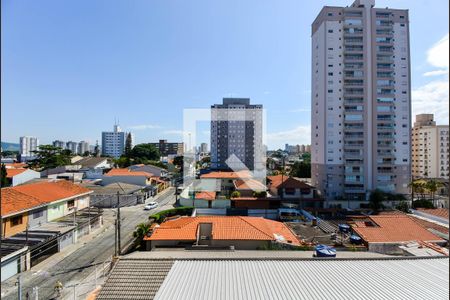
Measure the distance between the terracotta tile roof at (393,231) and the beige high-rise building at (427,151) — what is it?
38.8 m

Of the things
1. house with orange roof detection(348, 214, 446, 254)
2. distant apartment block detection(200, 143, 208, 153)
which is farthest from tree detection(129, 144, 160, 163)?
distant apartment block detection(200, 143, 208, 153)

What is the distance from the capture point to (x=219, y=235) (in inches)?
528

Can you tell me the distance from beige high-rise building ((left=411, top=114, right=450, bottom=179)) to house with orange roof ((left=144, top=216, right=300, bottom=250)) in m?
44.2

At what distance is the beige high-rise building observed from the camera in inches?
1831

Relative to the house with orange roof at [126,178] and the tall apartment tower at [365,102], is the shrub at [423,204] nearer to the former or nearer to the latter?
the tall apartment tower at [365,102]

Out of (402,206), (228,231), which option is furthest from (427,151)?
(228,231)

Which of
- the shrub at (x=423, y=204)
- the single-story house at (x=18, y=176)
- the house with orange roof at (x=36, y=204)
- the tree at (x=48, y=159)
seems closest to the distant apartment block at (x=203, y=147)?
the tree at (x=48, y=159)

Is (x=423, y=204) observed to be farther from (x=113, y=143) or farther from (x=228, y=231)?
(x=113, y=143)

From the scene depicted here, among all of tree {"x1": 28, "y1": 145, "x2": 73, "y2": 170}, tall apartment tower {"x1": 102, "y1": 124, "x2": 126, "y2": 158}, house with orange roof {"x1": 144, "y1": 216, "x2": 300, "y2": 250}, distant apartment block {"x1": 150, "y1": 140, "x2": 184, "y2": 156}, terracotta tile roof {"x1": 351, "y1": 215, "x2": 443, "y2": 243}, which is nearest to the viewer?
house with orange roof {"x1": 144, "y1": 216, "x2": 300, "y2": 250}

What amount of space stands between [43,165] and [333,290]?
161ft

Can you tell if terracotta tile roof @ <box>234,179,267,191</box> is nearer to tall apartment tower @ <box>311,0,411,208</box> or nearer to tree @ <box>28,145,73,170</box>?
tall apartment tower @ <box>311,0,411,208</box>

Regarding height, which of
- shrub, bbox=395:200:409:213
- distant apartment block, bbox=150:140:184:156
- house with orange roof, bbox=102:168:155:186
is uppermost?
distant apartment block, bbox=150:140:184:156

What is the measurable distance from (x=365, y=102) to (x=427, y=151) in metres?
26.3

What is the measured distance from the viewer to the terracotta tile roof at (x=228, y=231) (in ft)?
43.8
